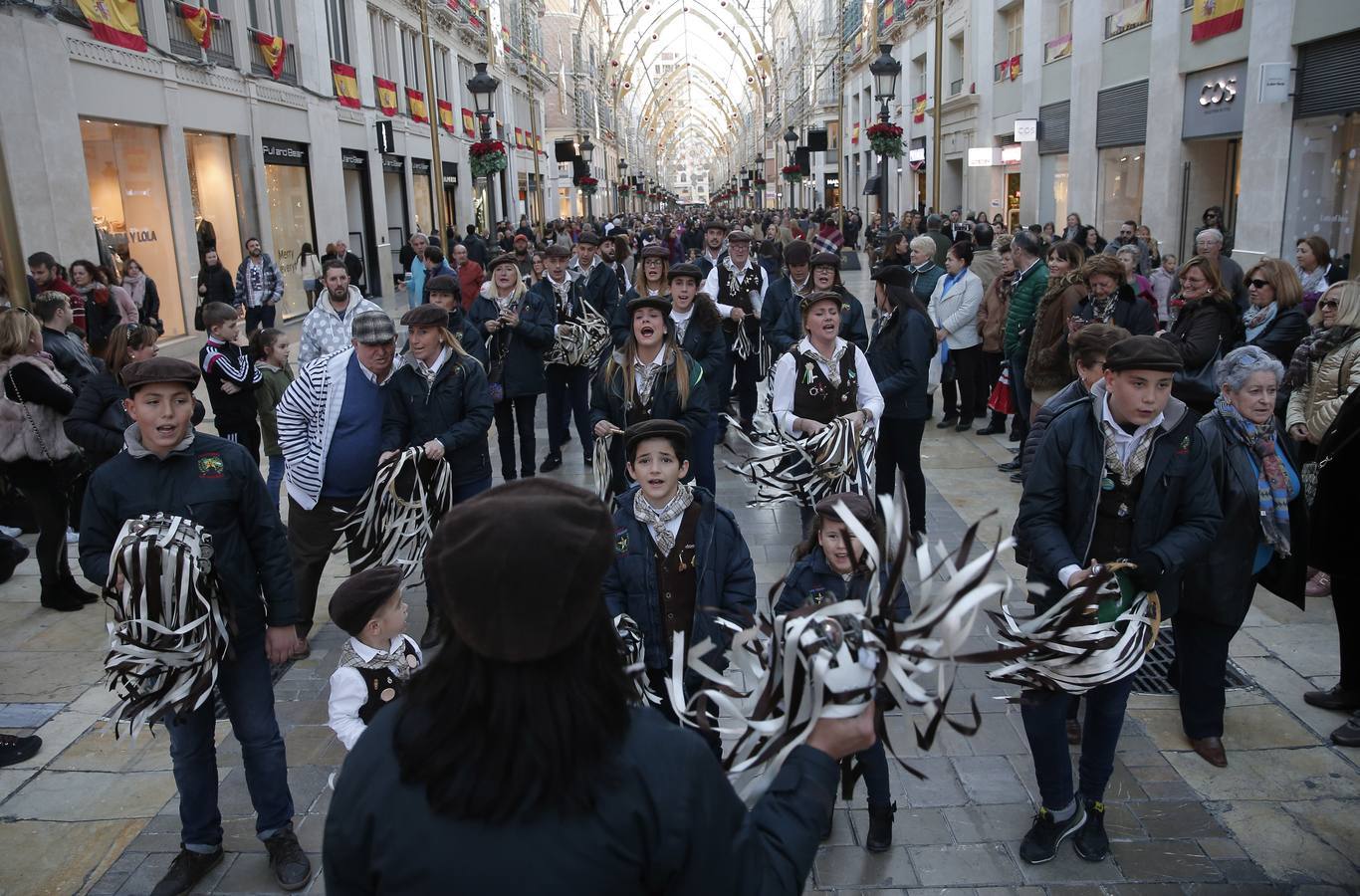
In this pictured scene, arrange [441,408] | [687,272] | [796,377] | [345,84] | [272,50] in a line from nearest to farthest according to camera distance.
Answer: [441,408] → [796,377] → [687,272] → [272,50] → [345,84]

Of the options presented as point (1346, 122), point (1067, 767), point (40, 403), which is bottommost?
point (1067, 767)

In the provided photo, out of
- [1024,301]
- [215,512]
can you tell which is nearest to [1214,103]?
[1024,301]

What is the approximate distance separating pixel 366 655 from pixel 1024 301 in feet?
20.7

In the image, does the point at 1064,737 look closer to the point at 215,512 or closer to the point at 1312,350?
the point at 215,512

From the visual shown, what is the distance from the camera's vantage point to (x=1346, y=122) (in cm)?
1223

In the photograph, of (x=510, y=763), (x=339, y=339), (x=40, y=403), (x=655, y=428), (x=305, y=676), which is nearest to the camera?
(x=510, y=763)

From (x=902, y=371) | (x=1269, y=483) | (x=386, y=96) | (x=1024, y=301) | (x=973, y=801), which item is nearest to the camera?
(x=973, y=801)

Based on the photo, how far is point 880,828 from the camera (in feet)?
12.1

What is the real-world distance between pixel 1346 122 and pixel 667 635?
1245 cm

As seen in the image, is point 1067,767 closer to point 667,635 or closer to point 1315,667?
point 667,635

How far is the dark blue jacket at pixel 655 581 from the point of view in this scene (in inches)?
144

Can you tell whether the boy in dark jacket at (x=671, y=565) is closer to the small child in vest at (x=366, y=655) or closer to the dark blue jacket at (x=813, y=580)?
the dark blue jacket at (x=813, y=580)

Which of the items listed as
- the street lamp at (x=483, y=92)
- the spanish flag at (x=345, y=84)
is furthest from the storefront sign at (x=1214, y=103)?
the spanish flag at (x=345, y=84)

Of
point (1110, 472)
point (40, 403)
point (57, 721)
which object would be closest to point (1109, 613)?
point (1110, 472)
